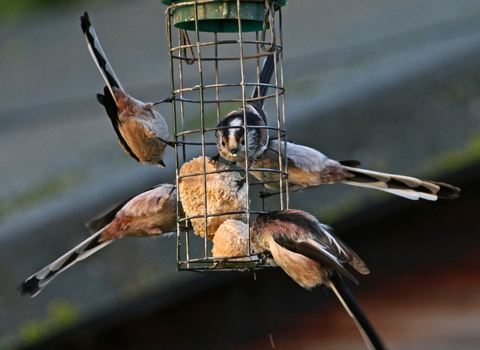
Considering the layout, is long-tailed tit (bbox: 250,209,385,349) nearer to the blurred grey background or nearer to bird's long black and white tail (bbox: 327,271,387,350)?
bird's long black and white tail (bbox: 327,271,387,350)

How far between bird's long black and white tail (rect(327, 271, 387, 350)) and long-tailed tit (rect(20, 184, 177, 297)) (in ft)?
3.57

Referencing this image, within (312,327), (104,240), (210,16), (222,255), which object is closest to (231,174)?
(222,255)

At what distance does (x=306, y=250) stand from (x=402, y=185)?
1040mm

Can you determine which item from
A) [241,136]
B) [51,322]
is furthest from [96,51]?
[51,322]

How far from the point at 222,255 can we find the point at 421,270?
183 cm

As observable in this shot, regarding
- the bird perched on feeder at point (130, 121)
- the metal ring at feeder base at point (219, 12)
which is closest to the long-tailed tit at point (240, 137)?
the metal ring at feeder base at point (219, 12)

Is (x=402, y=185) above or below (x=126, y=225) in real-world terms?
above

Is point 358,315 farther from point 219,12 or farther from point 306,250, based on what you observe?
point 219,12

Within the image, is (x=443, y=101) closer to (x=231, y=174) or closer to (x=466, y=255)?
Result: (x=466, y=255)

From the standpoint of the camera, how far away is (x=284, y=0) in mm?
2928

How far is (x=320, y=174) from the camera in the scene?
12.3ft

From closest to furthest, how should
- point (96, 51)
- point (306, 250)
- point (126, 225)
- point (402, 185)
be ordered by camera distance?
point (306, 250) < point (96, 51) < point (402, 185) < point (126, 225)

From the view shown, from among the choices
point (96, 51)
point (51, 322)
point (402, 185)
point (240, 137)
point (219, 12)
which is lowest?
point (51, 322)

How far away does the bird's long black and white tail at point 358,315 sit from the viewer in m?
2.64
